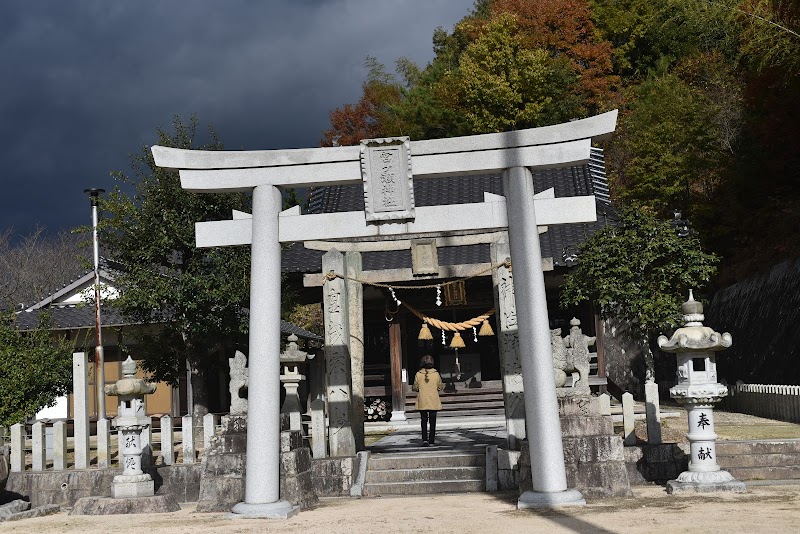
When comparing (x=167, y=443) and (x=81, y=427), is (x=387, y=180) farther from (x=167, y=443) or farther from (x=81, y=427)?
(x=81, y=427)

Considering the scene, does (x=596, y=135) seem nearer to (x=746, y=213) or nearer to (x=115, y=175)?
(x=115, y=175)

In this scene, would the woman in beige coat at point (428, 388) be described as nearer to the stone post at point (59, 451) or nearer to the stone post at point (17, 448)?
the stone post at point (59, 451)

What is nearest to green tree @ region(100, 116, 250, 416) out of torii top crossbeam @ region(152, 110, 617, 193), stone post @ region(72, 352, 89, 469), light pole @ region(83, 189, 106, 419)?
light pole @ region(83, 189, 106, 419)

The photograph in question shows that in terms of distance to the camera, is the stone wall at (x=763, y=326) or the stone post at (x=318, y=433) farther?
the stone wall at (x=763, y=326)

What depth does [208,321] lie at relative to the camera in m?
17.5

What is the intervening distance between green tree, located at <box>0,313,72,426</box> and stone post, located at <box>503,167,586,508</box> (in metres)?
9.96

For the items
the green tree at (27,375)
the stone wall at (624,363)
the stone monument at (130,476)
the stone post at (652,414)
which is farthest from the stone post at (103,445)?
the stone wall at (624,363)

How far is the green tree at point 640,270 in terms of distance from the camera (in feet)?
59.1

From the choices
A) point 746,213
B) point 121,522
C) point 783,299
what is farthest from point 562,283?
point 121,522

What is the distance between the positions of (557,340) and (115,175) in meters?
10.9

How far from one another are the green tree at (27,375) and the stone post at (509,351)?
28.1 feet

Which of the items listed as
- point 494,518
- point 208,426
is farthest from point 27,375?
point 494,518

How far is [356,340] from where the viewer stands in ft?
48.1

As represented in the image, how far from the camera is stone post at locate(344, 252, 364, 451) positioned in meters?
14.3
